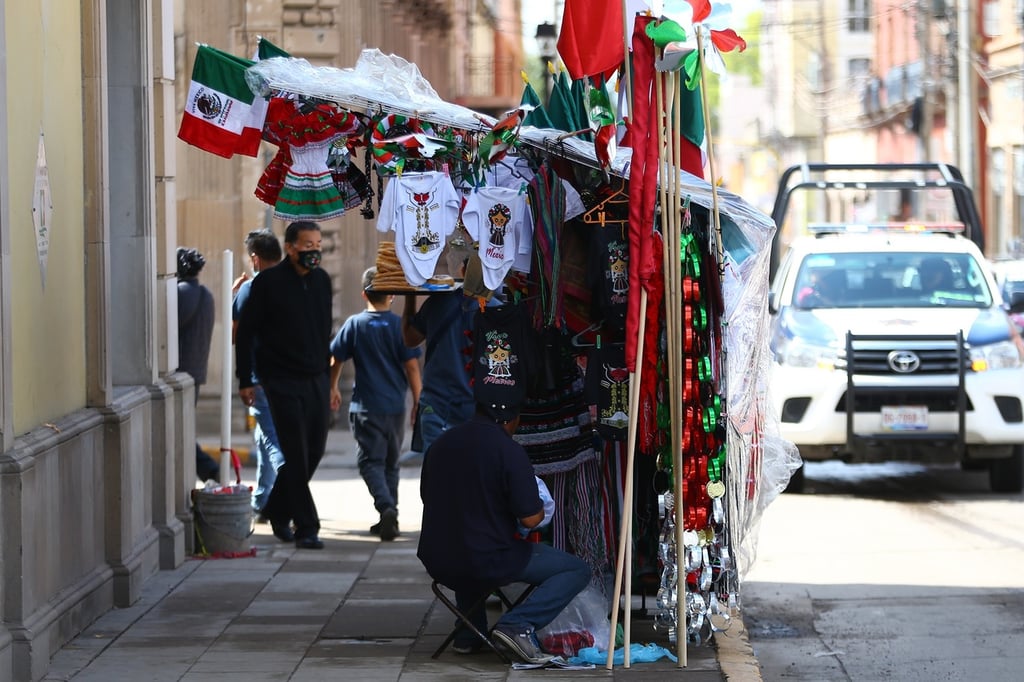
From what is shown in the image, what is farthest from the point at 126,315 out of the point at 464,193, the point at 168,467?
the point at 464,193

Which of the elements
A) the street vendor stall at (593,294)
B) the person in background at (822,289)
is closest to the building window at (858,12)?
the person in background at (822,289)

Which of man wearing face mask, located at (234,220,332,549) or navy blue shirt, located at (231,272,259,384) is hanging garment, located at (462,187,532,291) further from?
navy blue shirt, located at (231,272,259,384)

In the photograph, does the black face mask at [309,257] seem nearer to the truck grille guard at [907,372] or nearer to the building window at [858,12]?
the truck grille guard at [907,372]

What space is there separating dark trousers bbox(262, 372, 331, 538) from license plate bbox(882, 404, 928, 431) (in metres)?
4.70

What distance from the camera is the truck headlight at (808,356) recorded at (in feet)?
43.1

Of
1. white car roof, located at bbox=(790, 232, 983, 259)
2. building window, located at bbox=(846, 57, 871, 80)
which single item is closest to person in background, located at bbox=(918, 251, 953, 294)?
white car roof, located at bbox=(790, 232, 983, 259)

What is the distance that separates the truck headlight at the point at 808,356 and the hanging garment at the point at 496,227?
19.6ft

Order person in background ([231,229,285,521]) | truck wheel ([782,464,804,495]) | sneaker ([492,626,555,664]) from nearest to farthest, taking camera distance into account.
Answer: sneaker ([492,626,555,664]) → person in background ([231,229,285,521]) → truck wheel ([782,464,804,495])

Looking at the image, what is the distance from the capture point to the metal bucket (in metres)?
10.4

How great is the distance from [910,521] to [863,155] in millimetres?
45964

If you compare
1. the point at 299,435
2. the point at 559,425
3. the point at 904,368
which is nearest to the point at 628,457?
the point at 559,425

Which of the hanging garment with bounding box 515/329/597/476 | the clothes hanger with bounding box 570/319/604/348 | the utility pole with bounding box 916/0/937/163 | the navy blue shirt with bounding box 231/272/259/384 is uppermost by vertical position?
the utility pole with bounding box 916/0/937/163

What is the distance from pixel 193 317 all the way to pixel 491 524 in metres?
5.53

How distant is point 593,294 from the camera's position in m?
7.77
